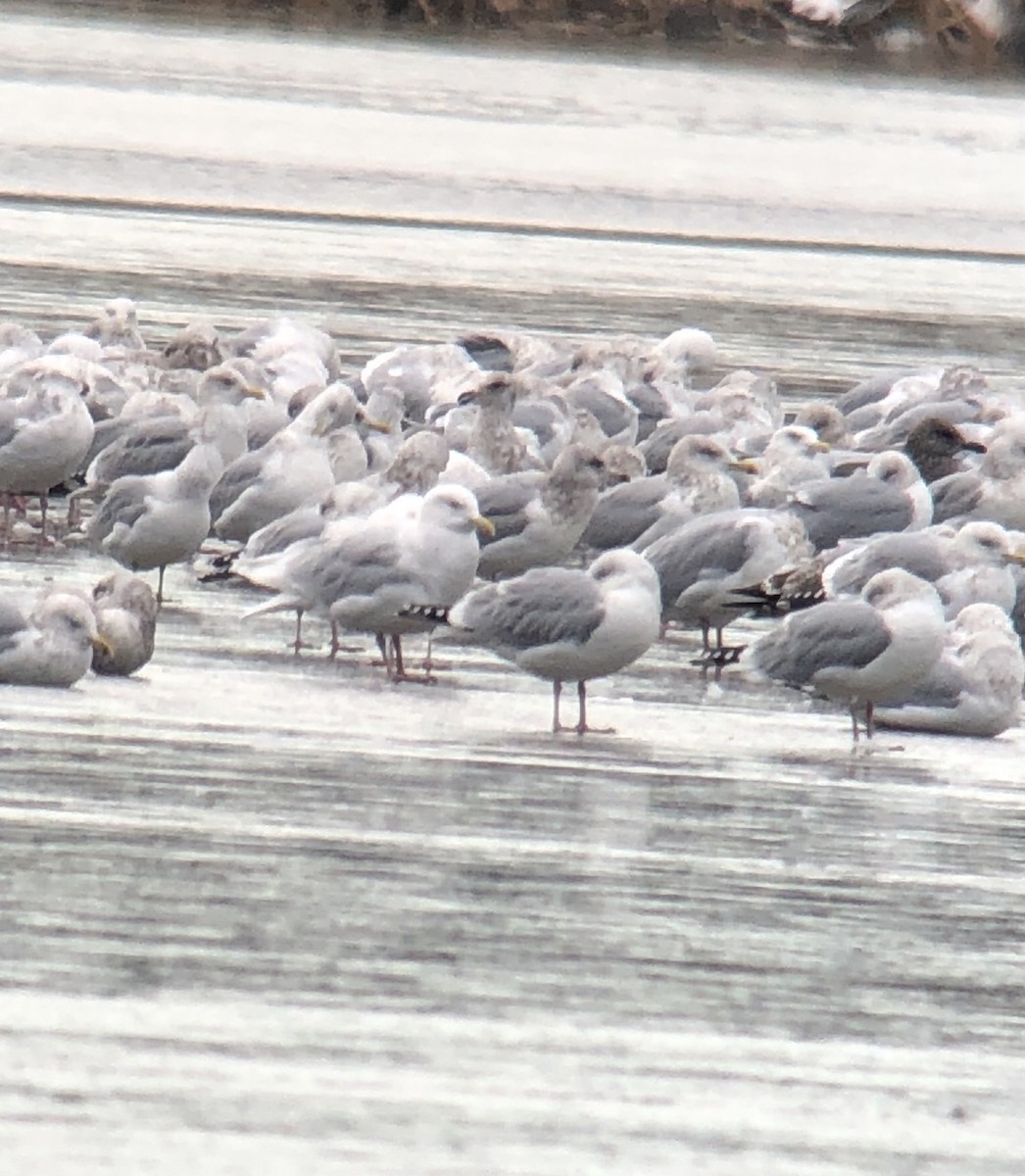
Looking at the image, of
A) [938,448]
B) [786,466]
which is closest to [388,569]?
[786,466]

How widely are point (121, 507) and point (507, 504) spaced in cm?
110

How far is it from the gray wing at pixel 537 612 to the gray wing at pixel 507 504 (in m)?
1.25

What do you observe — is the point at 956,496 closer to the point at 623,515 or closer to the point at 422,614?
the point at 623,515

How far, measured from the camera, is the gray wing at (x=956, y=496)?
31.4ft

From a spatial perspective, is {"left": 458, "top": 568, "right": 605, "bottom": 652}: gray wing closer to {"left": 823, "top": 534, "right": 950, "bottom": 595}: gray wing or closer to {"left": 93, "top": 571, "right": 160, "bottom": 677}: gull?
{"left": 93, "top": 571, "right": 160, "bottom": 677}: gull

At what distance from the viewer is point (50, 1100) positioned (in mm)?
4238

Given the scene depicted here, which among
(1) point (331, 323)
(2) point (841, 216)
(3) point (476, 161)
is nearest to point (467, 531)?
(1) point (331, 323)

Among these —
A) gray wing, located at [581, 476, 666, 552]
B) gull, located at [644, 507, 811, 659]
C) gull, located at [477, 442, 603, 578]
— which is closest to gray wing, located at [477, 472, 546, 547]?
gull, located at [477, 442, 603, 578]

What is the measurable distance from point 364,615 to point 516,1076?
3.23 m

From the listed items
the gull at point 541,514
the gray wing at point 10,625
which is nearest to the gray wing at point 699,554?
the gull at point 541,514

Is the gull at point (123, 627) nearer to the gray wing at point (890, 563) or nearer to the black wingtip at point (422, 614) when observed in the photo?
the black wingtip at point (422, 614)

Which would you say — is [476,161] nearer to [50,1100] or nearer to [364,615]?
[364,615]

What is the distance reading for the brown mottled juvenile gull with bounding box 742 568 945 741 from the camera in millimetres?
7027

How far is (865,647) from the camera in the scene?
702 cm
